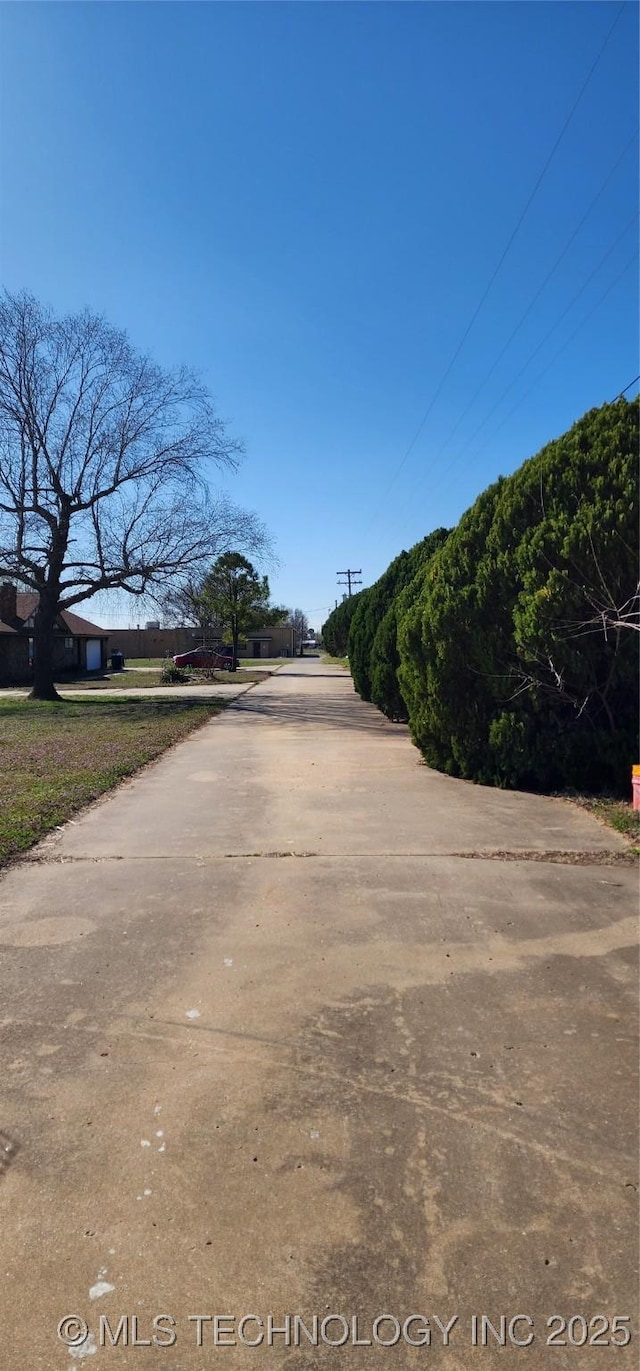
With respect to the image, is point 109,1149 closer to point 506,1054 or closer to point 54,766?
point 506,1054

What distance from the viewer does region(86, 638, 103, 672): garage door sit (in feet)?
143

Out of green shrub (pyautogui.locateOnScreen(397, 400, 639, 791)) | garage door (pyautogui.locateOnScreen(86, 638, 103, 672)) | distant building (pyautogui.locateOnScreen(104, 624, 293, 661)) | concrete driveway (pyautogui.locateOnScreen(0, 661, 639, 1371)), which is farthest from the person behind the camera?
distant building (pyautogui.locateOnScreen(104, 624, 293, 661))

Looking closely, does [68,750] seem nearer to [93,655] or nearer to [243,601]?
[93,655]

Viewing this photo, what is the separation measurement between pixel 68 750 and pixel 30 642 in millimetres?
26343

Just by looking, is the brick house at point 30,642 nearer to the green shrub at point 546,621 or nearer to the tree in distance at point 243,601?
the tree in distance at point 243,601

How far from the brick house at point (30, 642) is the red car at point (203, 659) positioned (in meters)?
5.16

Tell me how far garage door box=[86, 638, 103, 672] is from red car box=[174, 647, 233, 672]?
16.5ft

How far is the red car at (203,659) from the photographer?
Answer: 137 feet

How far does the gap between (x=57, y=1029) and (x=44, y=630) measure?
21690mm

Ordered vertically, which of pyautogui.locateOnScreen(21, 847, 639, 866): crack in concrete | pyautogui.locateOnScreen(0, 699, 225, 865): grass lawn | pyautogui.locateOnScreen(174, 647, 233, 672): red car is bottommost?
pyautogui.locateOnScreen(21, 847, 639, 866): crack in concrete

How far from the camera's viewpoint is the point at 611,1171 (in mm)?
2377

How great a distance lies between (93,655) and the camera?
147 feet

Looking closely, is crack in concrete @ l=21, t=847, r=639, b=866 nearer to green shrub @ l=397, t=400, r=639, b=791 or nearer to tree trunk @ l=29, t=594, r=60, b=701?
green shrub @ l=397, t=400, r=639, b=791

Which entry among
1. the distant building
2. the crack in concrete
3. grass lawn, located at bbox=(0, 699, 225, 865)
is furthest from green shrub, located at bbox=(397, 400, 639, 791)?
the distant building
